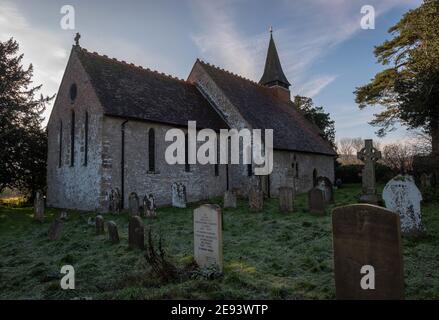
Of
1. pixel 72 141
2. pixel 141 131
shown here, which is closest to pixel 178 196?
pixel 141 131

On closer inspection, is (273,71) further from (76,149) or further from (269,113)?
(76,149)

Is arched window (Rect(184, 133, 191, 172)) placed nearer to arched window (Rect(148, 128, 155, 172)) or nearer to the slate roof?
the slate roof

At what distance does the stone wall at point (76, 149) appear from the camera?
552 inches

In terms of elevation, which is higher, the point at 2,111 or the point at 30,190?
the point at 2,111

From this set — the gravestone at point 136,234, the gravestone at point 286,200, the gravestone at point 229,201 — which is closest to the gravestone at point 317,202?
the gravestone at point 286,200

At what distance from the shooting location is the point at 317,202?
1092cm

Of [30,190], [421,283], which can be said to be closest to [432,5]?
[421,283]

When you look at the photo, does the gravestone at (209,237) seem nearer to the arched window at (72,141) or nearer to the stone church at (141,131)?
the stone church at (141,131)

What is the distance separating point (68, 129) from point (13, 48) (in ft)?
39.4

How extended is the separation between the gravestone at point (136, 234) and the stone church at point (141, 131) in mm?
6432

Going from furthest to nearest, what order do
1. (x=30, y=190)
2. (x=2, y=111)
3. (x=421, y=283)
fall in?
(x=30, y=190)
(x=2, y=111)
(x=421, y=283)

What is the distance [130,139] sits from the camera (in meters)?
14.6

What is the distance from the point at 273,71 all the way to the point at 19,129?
20292 mm

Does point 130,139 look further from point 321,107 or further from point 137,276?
point 321,107
